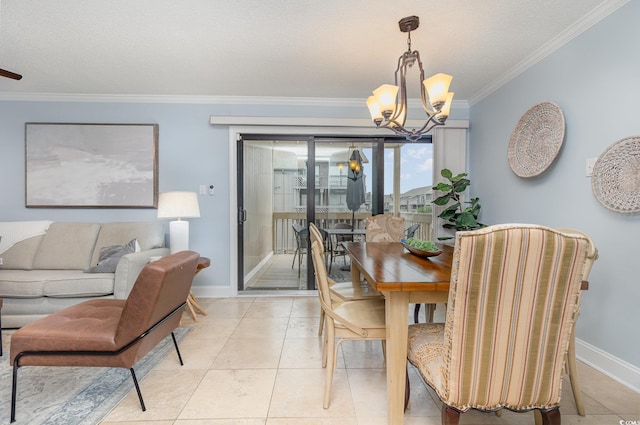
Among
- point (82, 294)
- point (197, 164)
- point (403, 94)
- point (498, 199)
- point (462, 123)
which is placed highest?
point (462, 123)

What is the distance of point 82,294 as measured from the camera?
2.48 metres

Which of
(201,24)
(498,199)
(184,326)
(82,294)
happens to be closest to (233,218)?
(184,326)

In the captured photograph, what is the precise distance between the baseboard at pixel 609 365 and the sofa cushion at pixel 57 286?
3725 millimetres

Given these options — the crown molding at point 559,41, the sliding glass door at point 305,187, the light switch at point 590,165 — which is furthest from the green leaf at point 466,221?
the crown molding at point 559,41

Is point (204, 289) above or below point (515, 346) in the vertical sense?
below

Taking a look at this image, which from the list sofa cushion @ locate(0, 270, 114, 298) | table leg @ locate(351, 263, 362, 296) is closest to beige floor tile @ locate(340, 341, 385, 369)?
table leg @ locate(351, 263, 362, 296)

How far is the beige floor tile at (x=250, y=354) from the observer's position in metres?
2.00

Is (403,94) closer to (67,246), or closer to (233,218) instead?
(233,218)

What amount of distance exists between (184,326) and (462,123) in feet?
12.4

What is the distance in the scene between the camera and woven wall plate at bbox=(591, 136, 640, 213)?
1699 millimetres

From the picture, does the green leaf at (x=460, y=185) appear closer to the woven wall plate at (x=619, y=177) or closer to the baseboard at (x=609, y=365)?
the woven wall plate at (x=619, y=177)

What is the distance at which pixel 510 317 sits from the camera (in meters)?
1.04

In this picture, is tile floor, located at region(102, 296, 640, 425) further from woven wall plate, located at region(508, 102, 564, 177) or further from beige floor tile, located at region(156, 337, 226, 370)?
woven wall plate, located at region(508, 102, 564, 177)

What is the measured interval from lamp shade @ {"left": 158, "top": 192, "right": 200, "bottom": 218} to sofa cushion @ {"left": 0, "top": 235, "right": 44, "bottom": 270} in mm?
1425
